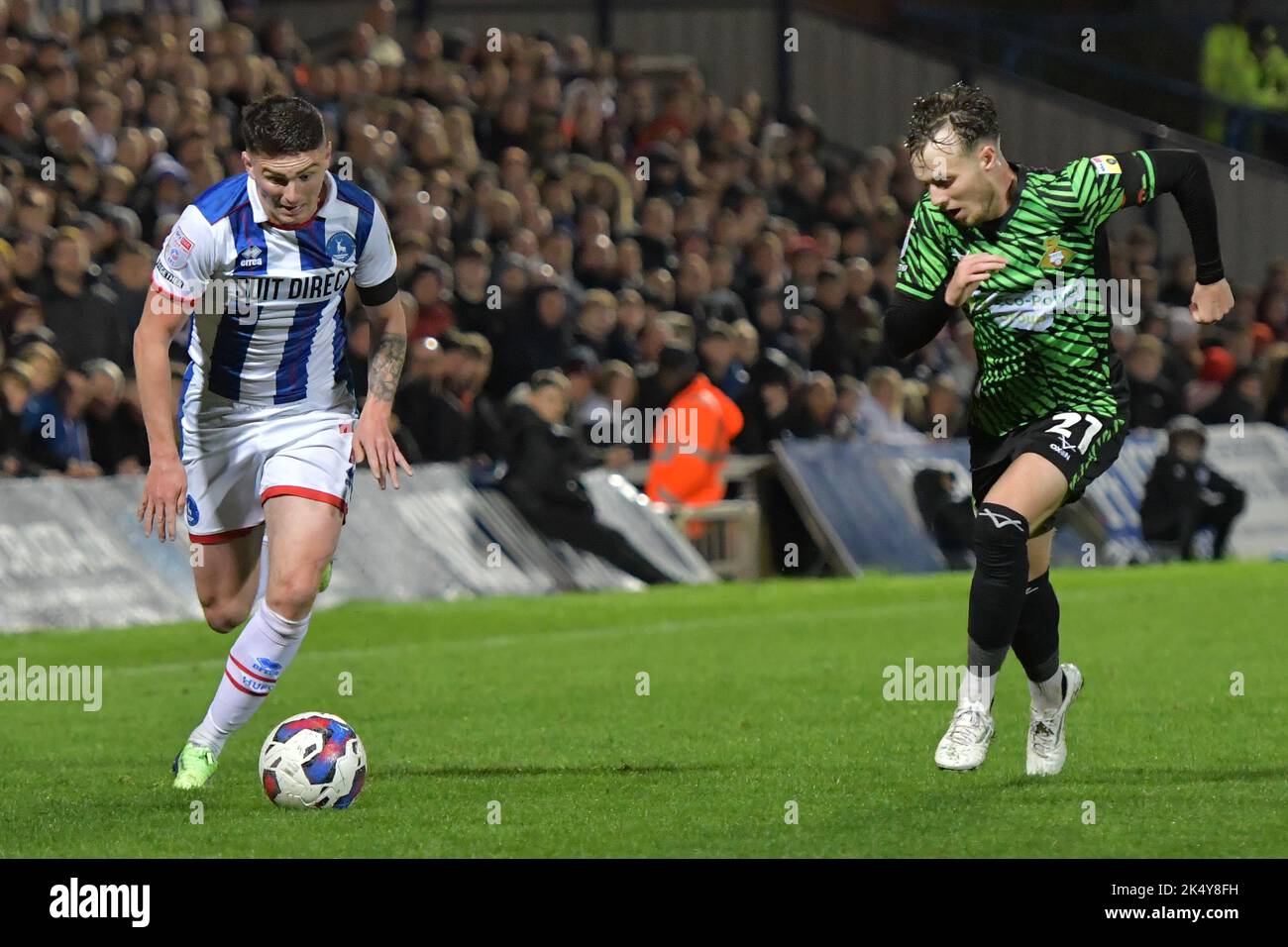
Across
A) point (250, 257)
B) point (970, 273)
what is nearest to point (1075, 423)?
point (970, 273)

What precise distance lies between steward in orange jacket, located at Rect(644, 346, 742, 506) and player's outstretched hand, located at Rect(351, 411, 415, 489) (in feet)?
31.4

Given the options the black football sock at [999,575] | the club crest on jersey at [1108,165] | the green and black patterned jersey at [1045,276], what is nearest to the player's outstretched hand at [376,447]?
the green and black patterned jersey at [1045,276]

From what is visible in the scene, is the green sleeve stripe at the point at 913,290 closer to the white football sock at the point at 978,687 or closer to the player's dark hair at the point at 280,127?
the white football sock at the point at 978,687

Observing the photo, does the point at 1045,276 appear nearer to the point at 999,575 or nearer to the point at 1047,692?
the point at 999,575

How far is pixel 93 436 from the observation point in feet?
49.1

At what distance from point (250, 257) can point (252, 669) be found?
153cm

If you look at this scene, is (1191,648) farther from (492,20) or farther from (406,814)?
(492,20)

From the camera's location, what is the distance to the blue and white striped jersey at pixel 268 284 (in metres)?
8.19

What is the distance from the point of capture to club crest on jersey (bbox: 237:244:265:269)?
8.27 m

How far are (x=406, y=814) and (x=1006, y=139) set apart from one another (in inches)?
852

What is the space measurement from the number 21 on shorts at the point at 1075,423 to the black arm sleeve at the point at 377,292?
2.60 meters

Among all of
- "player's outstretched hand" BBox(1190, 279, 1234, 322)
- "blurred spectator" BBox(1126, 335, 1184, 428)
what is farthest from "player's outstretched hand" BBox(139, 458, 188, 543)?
"blurred spectator" BBox(1126, 335, 1184, 428)
